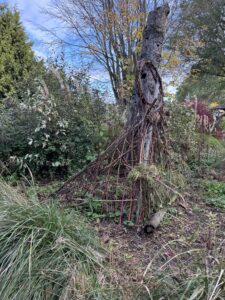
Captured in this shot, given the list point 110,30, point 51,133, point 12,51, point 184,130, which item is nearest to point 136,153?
point 51,133

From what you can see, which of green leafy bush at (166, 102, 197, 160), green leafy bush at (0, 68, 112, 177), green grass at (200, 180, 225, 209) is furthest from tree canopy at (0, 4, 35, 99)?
green grass at (200, 180, 225, 209)

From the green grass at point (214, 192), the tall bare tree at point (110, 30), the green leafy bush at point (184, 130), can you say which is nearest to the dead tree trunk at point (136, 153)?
the green grass at point (214, 192)

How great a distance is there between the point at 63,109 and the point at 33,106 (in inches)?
17.9

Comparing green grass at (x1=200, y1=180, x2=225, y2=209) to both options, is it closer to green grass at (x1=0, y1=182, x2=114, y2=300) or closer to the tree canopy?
green grass at (x1=0, y1=182, x2=114, y2=300)

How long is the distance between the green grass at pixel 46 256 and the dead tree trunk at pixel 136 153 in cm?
66

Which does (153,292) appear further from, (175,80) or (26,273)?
Result: (175,80)

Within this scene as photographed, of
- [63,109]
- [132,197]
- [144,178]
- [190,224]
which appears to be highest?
[63,109]

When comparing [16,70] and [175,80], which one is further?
[175,80]

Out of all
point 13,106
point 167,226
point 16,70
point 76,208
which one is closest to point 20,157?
point 13,106

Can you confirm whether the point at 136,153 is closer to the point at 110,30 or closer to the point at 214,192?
the point at 214,192

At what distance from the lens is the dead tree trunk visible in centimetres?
271

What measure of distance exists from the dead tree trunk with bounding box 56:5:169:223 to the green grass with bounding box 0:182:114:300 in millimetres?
656

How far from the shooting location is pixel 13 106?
16.1 feet

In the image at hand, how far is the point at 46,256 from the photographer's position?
6.00ft
